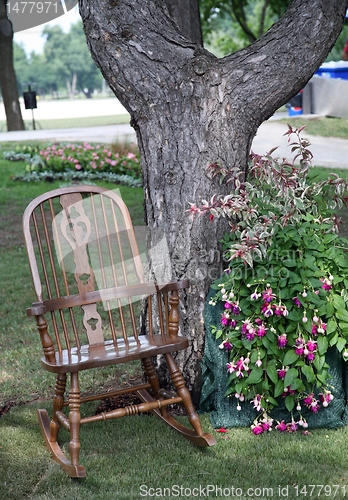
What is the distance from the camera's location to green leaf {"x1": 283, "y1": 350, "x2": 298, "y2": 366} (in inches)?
128

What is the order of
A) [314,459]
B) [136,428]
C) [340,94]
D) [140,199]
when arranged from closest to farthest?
1. [314,459]
2. [136,428]
3. [140,199]
4. [340,94]

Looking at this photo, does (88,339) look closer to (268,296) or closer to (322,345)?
(268,296)

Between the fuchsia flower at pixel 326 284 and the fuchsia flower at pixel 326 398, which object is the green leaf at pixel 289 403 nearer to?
the fuchsia flower at pixel 326 398

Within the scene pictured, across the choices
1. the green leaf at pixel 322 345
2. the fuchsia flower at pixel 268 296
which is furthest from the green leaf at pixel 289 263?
the green leaf at pixel 322 345

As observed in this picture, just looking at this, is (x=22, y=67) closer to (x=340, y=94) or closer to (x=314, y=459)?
(x=340, y=94)

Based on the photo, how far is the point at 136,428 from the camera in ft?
11.6

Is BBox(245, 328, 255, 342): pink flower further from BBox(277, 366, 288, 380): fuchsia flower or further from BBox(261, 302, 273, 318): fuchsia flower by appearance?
BBox(277, 366, 288, 380): fuchsia flower

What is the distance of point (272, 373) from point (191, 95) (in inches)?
57.1

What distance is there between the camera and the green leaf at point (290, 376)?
323 centimetres

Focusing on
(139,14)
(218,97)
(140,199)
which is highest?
(139,14)

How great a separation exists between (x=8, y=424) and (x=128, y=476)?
3.04ft

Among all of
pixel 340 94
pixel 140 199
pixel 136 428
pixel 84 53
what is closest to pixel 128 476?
pixel 136 428

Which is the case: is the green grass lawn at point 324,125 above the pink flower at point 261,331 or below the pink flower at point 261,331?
below

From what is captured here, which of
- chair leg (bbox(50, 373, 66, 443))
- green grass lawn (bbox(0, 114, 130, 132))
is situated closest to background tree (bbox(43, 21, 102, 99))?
green grass lawn (bbox(0, 114, 130, 132))
